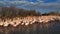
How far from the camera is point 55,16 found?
2984 cm

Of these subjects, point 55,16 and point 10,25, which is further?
point 55,16

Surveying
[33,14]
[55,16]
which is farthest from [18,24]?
[55,16]

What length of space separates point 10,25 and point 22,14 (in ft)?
17.9

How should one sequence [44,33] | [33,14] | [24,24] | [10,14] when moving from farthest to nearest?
1. [33,14]
2. [10,14]
3. [24,24]
4. [44,33]

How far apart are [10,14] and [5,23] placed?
11.2ft

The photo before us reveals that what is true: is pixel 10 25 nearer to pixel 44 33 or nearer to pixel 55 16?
pixel 44 33

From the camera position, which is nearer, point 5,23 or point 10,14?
point 5,23

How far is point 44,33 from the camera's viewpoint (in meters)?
15.5

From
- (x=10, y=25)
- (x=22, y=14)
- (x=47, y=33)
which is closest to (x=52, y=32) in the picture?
(x=47, y=33)

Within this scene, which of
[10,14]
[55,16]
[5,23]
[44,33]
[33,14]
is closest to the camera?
[44,33]

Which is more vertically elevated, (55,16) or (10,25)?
(10,25)

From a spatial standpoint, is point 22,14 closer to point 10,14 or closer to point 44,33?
point 10,14

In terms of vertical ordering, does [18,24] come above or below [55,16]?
above

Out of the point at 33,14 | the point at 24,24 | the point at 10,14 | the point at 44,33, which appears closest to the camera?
the point at 44,33
